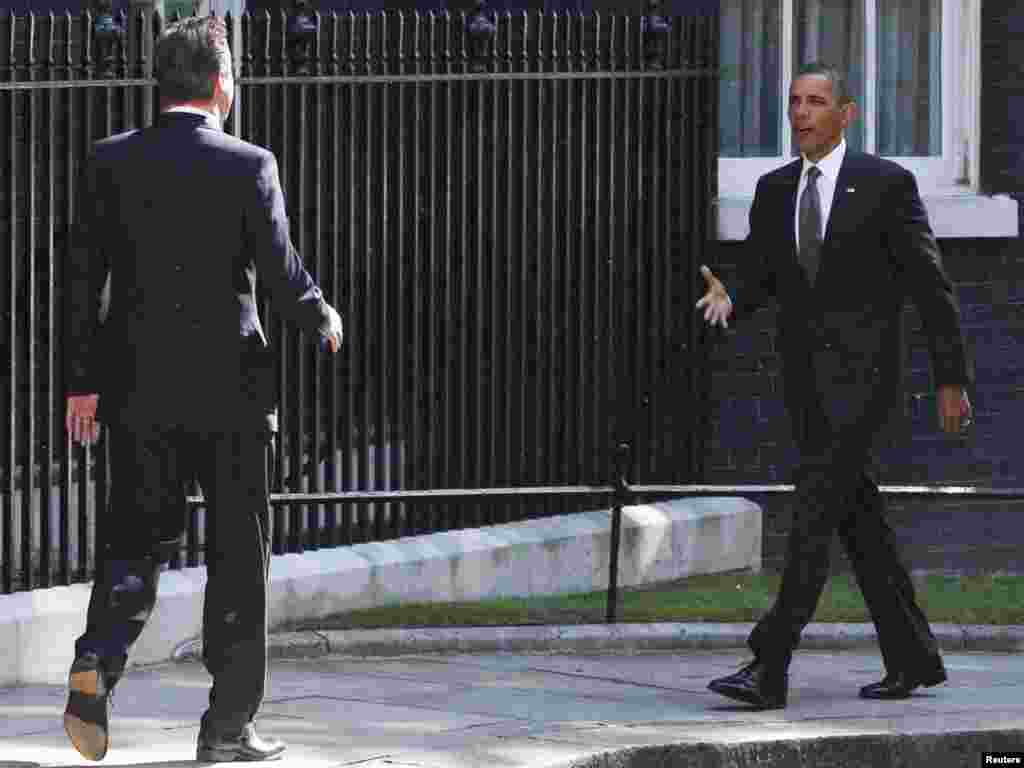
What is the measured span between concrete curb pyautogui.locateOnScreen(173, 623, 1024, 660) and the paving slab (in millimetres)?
51

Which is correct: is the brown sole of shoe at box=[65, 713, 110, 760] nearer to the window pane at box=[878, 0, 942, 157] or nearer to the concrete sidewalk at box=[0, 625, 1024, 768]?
the concrete sidewalk at box=[0, 625, 1024, 768]

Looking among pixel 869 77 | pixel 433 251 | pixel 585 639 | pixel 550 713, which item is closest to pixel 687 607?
Answer: pixel 585 639

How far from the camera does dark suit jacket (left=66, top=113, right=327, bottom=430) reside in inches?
243

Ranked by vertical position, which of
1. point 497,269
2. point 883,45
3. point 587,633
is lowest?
point 587,633

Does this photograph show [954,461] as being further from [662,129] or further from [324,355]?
[324,355]

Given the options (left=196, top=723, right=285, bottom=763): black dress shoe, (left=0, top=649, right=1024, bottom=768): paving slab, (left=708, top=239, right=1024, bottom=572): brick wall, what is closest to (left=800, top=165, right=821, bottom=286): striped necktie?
(left=0, top=649, right=1024, bottom=768): paving slab

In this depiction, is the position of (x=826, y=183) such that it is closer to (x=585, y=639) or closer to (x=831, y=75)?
(x=831, y=75)

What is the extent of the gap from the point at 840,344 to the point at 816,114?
Answer: 67cm

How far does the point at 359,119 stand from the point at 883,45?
2.87m

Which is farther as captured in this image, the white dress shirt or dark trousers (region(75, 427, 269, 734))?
the white dress shirt

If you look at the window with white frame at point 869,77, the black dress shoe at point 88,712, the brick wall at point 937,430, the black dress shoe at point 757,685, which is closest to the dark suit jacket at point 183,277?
the black dress shoe at point 88,712

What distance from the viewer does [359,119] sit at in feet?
31.0

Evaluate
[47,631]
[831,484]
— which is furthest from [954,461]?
[47,631]

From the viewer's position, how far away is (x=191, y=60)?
20.5 ft
